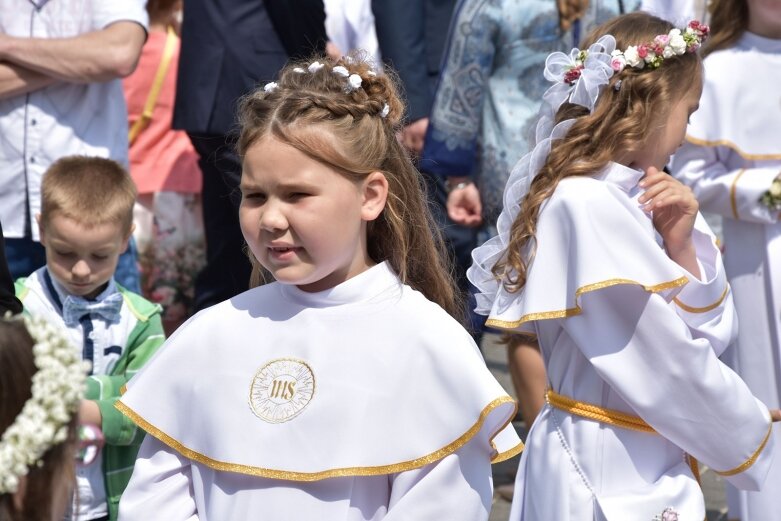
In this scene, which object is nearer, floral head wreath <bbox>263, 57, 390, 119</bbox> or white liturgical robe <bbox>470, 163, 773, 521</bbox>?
floral head wreath <bbox>263, 57, 390, 119</bbox>

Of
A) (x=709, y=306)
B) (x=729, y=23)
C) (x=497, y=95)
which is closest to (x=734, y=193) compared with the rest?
(x=729, y=23)

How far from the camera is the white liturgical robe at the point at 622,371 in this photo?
3.64 m

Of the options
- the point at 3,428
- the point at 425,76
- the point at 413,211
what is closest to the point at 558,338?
the point at 413,211

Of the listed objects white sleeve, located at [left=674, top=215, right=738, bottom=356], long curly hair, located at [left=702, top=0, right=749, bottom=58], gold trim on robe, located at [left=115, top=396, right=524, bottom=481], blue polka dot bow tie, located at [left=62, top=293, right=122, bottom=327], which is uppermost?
blue polka dot bow tie, located at [left=62, top=293, right=122, bottom=327]

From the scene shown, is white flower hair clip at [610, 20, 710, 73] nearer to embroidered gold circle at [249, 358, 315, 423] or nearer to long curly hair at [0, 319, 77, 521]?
embroidered gold circle at [249, 358, 315, 423]

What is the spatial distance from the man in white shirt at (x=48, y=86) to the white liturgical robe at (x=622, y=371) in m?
2.07

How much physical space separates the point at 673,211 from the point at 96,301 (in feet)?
5.79

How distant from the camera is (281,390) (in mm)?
3203

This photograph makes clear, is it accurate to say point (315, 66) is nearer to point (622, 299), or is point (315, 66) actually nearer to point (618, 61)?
point (618, 61)

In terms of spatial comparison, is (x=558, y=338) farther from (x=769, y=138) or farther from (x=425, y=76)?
(x=425, y=76)

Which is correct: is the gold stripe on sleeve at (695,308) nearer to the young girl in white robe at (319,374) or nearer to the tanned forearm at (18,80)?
the young girl in white robe at (319,374)

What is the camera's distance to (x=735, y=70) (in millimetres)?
5406

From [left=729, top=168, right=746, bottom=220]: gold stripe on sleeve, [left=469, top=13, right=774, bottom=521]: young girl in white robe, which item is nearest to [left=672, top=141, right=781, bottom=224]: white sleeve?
[left=729, top=168, right=746, bottom=220]: gold stripe on sleeve

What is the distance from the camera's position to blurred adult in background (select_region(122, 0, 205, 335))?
7195 millimetres
